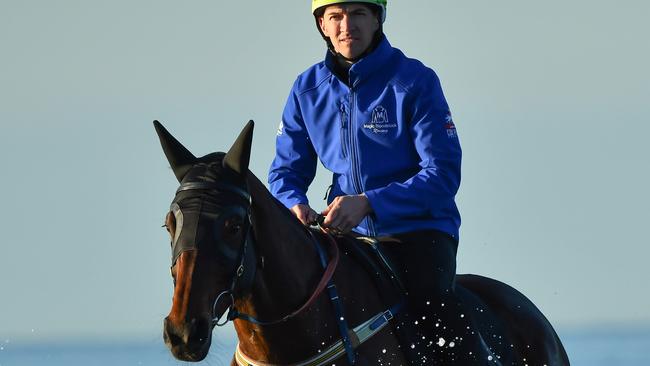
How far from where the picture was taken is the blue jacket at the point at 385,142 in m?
9.56

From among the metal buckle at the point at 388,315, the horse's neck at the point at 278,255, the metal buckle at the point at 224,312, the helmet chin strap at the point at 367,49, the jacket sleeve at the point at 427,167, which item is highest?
the helmet chin strap at the point at 367,49

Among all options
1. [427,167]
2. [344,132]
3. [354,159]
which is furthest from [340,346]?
[344,132]

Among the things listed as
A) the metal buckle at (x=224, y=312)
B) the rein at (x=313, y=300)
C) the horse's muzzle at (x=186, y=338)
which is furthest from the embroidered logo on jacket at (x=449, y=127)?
the horse's muzzle at (x=186, y=338)

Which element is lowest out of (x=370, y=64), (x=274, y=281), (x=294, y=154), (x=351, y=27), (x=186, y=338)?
(x=186, y=338)

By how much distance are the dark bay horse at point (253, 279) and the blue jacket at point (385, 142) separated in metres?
0.49

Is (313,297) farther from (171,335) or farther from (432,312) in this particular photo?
(171,335)

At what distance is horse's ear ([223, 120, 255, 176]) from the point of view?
328 inches

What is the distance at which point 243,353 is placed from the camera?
893cm

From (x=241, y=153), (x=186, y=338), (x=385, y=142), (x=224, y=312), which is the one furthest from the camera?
(x=385, y=142)

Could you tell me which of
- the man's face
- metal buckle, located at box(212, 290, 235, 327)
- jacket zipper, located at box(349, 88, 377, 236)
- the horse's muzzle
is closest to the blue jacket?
jacket zipper, located at box(349, 88, 377, 236)

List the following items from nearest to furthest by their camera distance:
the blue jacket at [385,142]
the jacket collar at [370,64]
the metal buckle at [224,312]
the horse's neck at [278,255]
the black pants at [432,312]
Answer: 1. the metal buckle at [224,312]
2. the horse's neck at [278,255]
3. the black pants at [432,312]
4. the blue jacket at [385,142]
5. the jacket collar at [370,64]

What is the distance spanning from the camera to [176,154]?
854 cm

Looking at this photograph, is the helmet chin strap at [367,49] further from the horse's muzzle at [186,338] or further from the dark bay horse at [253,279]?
the horse's muzzle at [186,338]

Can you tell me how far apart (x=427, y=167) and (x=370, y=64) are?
0.64 m
